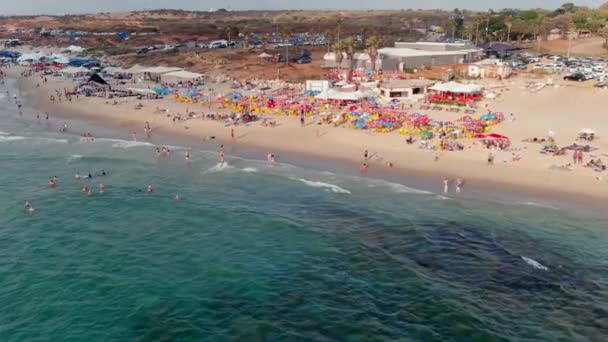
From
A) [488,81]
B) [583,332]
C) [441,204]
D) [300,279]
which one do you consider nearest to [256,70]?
[488,81]

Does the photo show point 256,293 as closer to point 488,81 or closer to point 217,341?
point 217,341

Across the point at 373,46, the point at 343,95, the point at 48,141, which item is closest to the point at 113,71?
the point at 48,141

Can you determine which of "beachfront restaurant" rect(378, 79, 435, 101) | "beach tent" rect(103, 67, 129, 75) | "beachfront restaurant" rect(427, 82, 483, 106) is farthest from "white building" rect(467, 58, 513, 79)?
"beach tent" rect(103, 67, 129, 75)

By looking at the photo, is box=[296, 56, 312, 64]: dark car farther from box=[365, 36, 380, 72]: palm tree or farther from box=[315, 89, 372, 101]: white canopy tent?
box=[315, 89, 372, 101]: white canopy tent

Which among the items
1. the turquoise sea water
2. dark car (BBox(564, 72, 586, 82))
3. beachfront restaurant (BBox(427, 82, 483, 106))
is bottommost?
the turquoise sea water

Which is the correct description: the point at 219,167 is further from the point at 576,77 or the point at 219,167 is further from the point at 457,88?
the point at 576,77

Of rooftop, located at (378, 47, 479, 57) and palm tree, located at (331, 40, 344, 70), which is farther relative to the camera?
rooftop, located at (378, 47, 479, 57)
